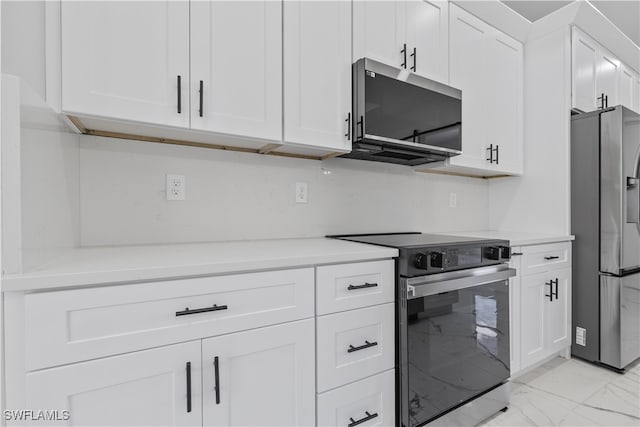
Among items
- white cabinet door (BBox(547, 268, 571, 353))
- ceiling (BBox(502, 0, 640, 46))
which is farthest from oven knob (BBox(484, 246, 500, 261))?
ceiling (BBox(502, 0, 640, 46))

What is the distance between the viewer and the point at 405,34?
1.82 meters

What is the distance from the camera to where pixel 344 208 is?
6.56ft

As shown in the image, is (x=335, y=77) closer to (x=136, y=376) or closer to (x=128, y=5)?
(x=128, y=5)

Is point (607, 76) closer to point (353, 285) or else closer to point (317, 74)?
point (317, 74)

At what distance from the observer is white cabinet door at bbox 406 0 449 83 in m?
1.85

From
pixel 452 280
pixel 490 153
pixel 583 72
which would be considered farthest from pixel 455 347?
pixel 583 72

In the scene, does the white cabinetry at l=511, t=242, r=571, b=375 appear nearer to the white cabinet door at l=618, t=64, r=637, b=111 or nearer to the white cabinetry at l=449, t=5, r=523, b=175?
the white cabinetry at l=449, t=5, r=523, b=175

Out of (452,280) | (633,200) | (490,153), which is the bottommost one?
(452,280)

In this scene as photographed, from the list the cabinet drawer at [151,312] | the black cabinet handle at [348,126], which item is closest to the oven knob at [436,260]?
the cabinet drawer at [151,312]

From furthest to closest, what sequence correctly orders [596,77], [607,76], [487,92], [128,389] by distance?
[607,76]
[596,77]
[487,92]
[128,389]

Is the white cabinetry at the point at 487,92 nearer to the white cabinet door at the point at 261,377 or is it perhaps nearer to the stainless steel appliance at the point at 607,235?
the stainless steel appliance at the point at 607,235

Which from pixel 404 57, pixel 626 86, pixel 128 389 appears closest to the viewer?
pixel 128 389

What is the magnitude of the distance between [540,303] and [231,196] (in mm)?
2101

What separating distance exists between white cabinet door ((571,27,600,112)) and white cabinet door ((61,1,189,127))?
2.71 meters
